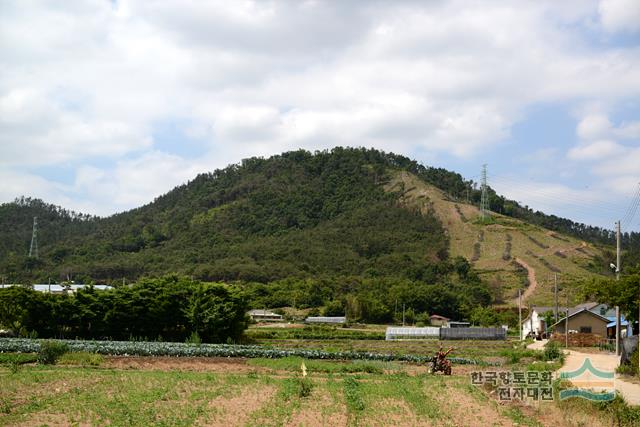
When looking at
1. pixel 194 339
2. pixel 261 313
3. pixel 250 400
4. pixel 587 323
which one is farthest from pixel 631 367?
pixel 261 313

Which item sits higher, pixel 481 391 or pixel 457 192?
pixel 457 192

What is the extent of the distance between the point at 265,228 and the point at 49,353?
116380 mm

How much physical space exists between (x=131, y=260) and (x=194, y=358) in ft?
323

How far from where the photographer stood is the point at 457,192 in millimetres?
175125

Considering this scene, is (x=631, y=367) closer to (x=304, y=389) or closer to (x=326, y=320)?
(x=304, y=389)

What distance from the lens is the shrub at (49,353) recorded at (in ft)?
97.2

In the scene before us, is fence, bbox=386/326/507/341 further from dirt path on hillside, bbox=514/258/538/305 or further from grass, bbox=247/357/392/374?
dirt path on hillside, bbox=514/258/538/305

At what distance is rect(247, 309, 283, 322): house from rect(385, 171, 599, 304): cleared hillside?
36.0m

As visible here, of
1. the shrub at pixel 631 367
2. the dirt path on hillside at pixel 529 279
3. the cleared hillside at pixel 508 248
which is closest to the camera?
the shrub at pixel 631 367

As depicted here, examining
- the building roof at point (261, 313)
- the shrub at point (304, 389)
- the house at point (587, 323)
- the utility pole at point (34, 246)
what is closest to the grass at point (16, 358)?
the shrub at point (304, 389)

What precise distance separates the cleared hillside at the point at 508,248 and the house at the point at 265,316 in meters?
36.0

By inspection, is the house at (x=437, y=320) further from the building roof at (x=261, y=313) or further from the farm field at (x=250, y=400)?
the farm field at (x=250, y=400)

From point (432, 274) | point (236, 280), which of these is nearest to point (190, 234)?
point (236, 280)

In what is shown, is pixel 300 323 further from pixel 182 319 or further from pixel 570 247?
pixel 570 247
